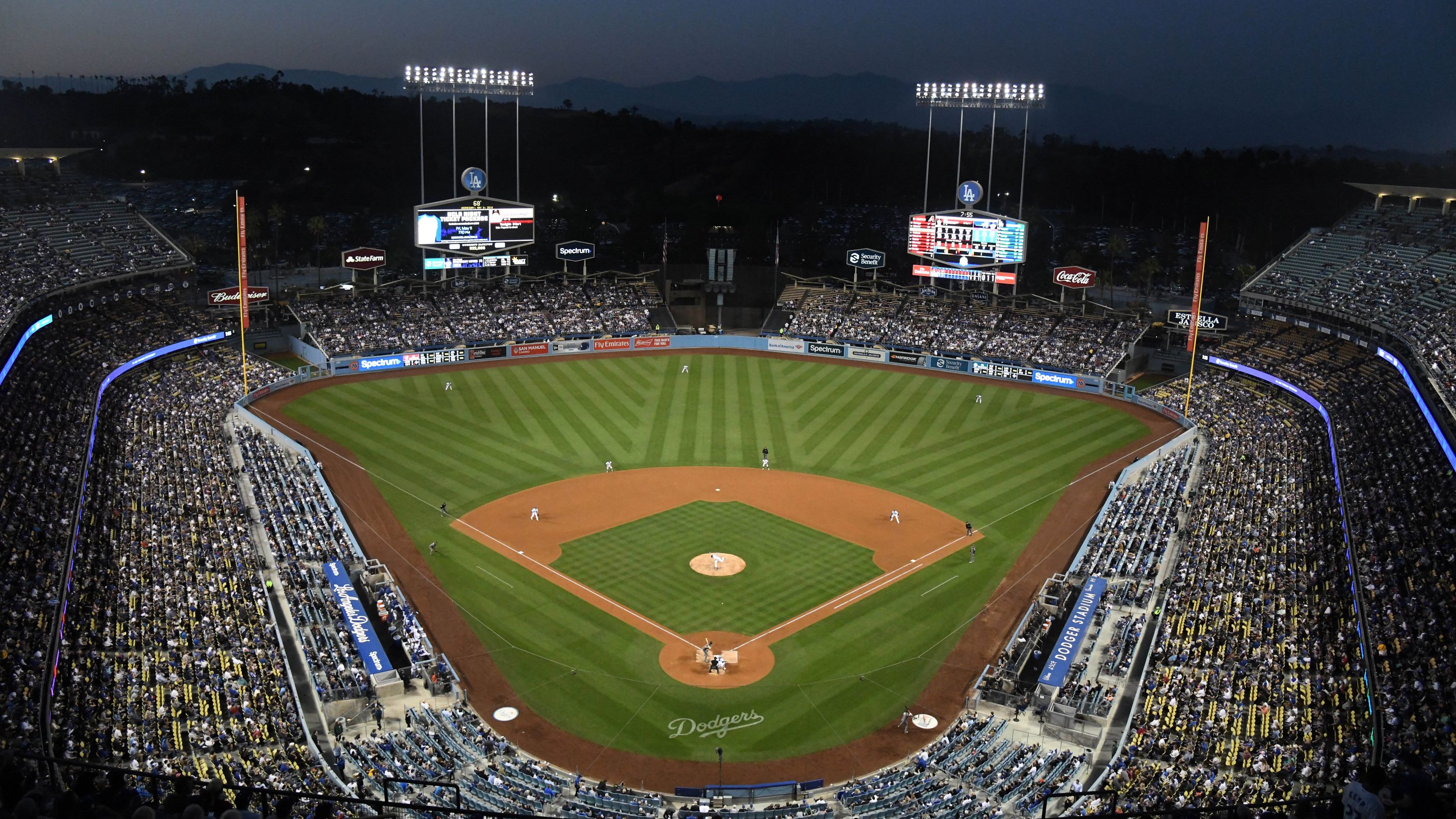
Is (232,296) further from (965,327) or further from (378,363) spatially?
(965,327)

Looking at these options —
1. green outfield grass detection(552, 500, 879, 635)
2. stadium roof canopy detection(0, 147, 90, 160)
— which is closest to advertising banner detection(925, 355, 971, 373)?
green outfield grass detection(552, 500, 879, 635)

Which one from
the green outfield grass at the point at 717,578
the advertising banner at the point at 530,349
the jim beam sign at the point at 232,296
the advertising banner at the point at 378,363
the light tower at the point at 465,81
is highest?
the light tower at the point at 465,81

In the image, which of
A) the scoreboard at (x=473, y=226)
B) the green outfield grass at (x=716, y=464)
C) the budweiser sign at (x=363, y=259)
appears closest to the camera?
the green outfield grass at (x=716, y=464)

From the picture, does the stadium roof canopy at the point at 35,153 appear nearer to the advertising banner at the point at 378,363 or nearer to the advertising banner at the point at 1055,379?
the advertising banner at the point at 378,363

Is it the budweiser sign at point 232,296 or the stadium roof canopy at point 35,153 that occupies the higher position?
the stadium roof canopy at point 35,153

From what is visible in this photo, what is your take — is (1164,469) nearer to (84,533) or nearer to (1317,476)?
(1317,476)

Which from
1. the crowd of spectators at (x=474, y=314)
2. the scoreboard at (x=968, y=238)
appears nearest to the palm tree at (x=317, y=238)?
the crowd of spectators at (x=474, y=314)

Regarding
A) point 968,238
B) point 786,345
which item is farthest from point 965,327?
point 786,345
